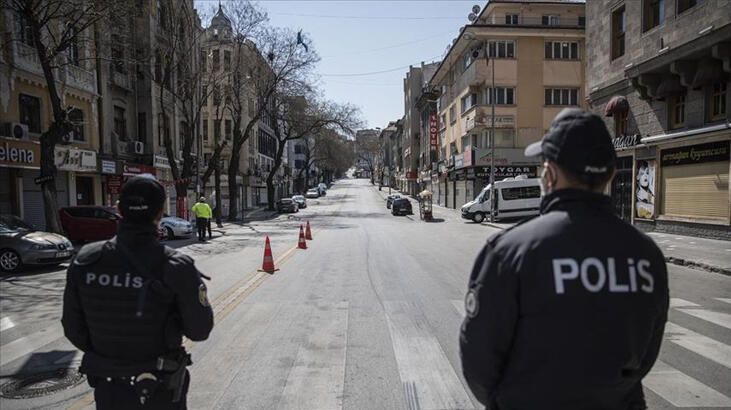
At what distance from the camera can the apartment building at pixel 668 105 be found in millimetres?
16328

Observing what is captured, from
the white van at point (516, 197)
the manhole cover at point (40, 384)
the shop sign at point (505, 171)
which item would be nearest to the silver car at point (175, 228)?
the manhole cover at point (40, 384)

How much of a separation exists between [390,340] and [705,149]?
52.5 ft

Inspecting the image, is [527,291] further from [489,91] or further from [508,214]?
[489,91]

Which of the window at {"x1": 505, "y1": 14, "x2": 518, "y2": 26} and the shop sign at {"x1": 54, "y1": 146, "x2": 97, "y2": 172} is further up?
the window at {"x1": 505, "y1": 14, "x2": 518, "y2": 26}

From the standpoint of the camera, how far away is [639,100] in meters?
20.6

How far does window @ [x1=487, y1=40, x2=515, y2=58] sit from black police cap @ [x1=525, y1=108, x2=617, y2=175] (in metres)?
40.5

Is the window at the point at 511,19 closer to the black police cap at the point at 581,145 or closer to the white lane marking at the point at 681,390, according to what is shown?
the white lane marking at the point at 681,390

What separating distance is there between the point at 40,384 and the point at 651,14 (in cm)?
2241

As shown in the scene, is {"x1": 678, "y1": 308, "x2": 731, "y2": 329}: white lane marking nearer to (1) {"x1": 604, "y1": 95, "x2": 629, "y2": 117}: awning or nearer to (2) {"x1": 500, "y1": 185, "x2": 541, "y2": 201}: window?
(1) {"x1": 604, "y1": 95, "x2": 629, "y2": 117}: awning

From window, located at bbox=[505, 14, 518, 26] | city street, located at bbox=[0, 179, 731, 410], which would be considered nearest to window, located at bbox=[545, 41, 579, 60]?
window, located at bbox=[505, 14, 518, 26]

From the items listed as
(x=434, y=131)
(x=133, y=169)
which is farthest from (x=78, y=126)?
(x=434, y=131)

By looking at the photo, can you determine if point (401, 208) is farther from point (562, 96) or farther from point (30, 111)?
point (30, 111)

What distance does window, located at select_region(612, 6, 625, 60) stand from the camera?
22.3 meters

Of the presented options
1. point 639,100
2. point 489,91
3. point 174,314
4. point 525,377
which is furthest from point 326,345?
point 489,91
